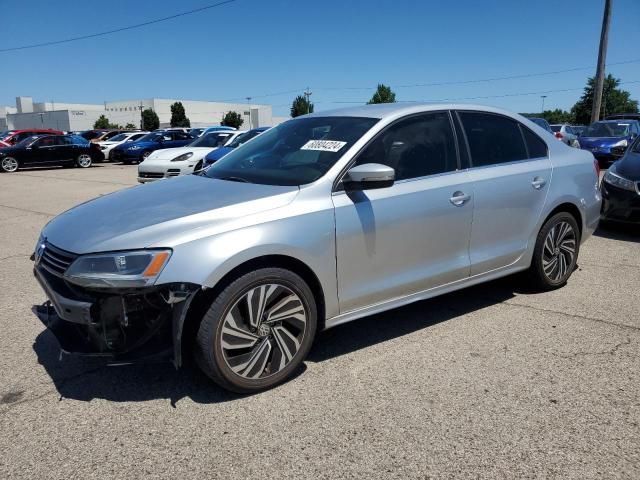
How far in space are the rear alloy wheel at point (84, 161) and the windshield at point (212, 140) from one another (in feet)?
31.0

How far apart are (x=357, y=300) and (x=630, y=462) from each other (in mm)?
1661

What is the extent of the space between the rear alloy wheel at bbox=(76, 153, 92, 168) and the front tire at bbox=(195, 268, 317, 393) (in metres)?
21.2

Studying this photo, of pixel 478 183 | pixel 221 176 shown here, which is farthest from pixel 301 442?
pixel 478 183

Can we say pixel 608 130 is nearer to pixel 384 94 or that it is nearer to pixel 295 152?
pixel 295 152

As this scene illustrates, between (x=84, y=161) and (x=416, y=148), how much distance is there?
2106 centimetres

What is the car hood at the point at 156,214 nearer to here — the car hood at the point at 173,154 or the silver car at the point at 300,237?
the silver car at the point at 300,237

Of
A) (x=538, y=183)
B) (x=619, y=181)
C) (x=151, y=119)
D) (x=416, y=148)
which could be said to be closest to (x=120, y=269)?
(x=416, y=148)

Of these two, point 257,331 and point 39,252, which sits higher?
point 39,252

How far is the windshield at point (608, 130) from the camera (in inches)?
682

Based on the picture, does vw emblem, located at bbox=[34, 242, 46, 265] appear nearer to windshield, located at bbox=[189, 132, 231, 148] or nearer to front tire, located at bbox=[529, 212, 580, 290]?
front tire, located at bbox=[529, 212, 580, 290]

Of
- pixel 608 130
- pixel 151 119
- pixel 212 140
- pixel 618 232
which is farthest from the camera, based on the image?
pixel 151 119

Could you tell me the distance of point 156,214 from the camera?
3027mm

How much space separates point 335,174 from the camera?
131 inches

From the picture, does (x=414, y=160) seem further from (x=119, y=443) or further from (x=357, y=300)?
(x=119, y=443)
